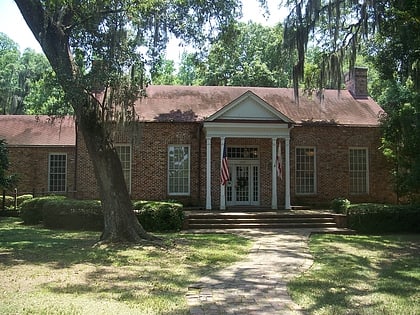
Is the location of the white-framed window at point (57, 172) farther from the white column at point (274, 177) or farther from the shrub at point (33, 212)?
the white column at point (274, 177)

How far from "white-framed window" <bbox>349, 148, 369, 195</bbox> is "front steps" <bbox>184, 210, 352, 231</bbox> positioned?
190 inches

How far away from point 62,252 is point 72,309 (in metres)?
5.05

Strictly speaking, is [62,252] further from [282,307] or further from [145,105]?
[145,105]

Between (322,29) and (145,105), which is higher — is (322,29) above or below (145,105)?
above

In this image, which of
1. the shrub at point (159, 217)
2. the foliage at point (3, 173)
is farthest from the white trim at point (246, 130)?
the foliage at point (3, 173)

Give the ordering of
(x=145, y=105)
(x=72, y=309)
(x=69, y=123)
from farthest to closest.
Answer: (x=69, y=123) < (x=145, y=105) < (x=72, y=309)

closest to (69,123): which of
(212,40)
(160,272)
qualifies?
(212,40)

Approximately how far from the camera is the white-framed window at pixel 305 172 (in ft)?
70.6

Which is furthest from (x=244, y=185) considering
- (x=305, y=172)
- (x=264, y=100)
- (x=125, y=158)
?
(x=125, y=158)

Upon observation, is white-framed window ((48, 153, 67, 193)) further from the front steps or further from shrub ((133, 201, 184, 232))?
shrub ((133, 201, 184, 232))

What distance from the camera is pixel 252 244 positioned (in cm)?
1277

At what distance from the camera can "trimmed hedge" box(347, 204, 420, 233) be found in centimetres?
1577

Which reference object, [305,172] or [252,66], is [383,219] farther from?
[252,66]

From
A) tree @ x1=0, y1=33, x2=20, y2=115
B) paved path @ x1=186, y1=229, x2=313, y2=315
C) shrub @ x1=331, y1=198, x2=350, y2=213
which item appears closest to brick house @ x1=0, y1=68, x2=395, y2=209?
shrub @ x1=331, y1=198, x2=350, y2=213
